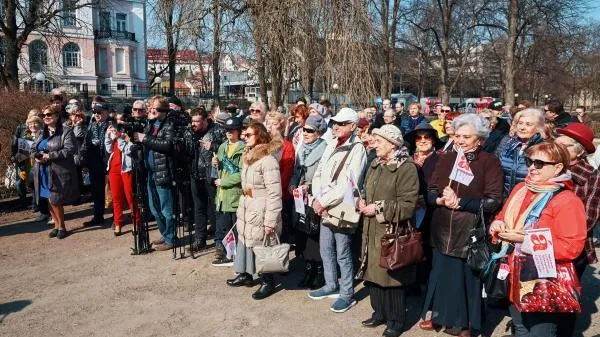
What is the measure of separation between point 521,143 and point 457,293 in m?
1.42

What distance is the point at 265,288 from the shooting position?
495cm

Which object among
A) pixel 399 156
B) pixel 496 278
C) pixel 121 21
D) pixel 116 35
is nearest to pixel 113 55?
pixel 116 35

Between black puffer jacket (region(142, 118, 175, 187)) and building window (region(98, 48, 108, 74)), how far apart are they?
47905 millimetres

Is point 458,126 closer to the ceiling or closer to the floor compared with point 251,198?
closer to the ceiling

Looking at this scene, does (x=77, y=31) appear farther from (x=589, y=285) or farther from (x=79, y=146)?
(x=589, y=285)

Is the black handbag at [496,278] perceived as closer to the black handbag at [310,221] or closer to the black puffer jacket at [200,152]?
the black handbag at [310,221]

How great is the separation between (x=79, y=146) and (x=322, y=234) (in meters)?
4.67

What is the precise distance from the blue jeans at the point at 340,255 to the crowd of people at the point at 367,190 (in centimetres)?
1

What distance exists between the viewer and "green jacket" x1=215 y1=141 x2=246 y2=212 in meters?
5.41

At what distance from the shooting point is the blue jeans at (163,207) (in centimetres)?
619

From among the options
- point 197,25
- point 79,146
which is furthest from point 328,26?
point 79,146

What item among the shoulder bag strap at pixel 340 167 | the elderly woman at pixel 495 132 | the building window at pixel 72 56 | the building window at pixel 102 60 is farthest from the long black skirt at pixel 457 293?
the building window at pixel 102 60

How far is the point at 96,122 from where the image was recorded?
754 cm

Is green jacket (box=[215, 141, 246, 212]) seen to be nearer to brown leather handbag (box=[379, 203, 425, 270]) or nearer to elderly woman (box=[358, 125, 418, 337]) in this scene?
elderly woman (box=[358, 125, 418, 337])
